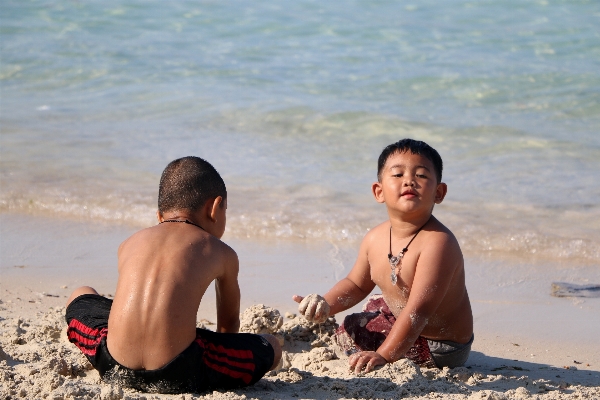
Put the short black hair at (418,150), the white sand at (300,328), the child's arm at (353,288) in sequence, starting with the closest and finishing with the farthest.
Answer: the white sand at (300,328)
the short black hair at (418,150)
the child's arm at (353,288)

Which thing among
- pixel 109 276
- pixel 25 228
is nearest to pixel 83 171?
pixel 25 228

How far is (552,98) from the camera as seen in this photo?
8469 mm

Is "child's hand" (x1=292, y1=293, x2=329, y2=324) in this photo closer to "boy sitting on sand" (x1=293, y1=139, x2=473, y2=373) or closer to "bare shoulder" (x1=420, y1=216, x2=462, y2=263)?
"boy sitting on sand" (x1=293, y1=139, x2=473, y2=373)

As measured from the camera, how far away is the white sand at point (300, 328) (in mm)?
2625

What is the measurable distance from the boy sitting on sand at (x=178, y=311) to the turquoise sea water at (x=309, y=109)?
218cm

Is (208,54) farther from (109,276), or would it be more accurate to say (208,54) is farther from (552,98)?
(109,276)

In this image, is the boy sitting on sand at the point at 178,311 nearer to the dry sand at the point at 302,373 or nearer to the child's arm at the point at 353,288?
the dry sand at the point at 302,373

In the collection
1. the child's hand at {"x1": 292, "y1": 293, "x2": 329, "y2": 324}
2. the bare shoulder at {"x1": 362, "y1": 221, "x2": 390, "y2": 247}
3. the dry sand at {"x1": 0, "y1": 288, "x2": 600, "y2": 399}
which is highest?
the bare shoulder at {"x1": 362, "y1": 221, "x2": 390, "y2": 247}

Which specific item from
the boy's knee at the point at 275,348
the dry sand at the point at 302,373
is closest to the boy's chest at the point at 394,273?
the dry sand at the point at 302,373

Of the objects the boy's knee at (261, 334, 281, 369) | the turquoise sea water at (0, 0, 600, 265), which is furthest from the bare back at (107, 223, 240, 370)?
the turquoise sea water at (0, 0, 600, 265)

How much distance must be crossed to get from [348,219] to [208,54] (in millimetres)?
6215

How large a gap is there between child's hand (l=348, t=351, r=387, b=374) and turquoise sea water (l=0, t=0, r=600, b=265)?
82.6 inches

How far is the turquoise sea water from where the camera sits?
5262 millimetres

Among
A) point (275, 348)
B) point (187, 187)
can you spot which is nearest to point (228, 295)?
point (275, 348)
